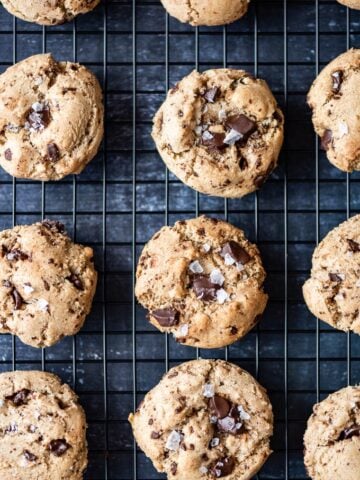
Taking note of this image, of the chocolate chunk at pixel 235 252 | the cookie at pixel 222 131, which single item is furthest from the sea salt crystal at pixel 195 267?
the cookie at pixel 222 131

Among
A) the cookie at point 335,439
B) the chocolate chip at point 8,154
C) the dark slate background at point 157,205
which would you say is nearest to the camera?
the cookie at point 335,439

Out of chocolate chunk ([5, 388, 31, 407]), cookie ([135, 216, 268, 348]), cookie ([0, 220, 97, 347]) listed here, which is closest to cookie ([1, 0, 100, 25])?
cookie ([0, 220, 97, 347])

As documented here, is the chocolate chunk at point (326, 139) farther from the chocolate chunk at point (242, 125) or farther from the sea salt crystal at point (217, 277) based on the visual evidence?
the sea salt crystal at point (217, 277)

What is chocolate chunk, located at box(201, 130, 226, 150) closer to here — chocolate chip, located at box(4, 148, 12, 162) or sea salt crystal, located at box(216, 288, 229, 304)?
sea salt crystal, located at box(216, 288, 229, 304)

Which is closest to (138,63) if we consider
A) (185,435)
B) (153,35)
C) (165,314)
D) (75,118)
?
(153,35)

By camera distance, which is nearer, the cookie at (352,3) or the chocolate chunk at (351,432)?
the chocolate chunk at (351,432)
